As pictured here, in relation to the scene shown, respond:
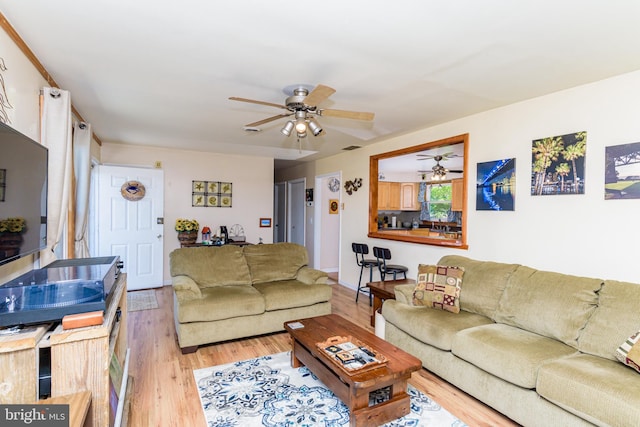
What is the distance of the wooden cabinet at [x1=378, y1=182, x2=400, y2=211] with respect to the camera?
7656 millimetres

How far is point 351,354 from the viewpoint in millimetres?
2174

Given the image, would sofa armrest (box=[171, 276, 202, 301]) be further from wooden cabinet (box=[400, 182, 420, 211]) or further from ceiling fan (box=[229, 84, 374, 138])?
wooden cabinet (box=[400, 182, 420, 211])

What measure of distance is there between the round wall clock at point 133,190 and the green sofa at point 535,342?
4391 mm

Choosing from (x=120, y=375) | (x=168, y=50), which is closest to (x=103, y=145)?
(x=168, y=50)

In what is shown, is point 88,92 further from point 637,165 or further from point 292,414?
point 637,165

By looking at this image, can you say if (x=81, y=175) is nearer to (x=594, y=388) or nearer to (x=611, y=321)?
(x=594, y=388)

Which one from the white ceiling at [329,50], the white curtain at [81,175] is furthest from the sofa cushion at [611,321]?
the white curtain at [81,175]

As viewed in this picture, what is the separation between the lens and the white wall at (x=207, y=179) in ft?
18.1

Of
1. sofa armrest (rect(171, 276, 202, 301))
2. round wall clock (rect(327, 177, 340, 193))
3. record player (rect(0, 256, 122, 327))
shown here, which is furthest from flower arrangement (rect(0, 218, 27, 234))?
round wall clock (rect(327, 177, 340, 193))

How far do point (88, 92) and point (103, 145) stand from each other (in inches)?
103

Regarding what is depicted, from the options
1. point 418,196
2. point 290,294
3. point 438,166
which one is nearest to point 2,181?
point 290,294

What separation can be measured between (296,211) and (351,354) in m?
5.79

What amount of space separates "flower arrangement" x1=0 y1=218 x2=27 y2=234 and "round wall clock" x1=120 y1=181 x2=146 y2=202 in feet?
12.0

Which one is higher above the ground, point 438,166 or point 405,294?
point 438,166
